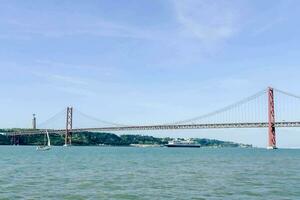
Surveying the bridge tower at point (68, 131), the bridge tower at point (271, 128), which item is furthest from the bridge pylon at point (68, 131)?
the bridge tower at point (271, 128)

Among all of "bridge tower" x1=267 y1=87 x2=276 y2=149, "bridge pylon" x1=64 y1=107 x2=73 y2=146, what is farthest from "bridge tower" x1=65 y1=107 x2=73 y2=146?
"bridge tower" x1=267 y1=87 x2=276 y2=149

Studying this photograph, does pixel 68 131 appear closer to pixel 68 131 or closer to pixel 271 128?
pixel 68 131

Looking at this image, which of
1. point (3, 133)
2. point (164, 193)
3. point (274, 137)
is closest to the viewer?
point (164, 193)

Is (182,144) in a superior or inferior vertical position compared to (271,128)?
inferior

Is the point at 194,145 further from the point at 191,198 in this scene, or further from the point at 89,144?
the point at 191,198

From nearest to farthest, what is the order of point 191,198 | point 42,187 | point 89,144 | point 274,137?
point 191,198 → point 42,187 → point 274,137 → point 89,144

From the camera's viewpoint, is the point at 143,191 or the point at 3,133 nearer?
the point at 143,191

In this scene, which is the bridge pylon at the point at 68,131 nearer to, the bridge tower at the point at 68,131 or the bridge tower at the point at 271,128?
the bridge tower at the point at 68,131

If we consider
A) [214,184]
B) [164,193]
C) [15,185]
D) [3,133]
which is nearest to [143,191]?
[164,193]

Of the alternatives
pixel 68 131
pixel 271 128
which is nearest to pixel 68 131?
pixel 68 131

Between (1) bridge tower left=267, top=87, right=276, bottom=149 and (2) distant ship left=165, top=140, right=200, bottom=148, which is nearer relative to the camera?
(1) bridge tower left=267, top=87, right=276, bottom=149

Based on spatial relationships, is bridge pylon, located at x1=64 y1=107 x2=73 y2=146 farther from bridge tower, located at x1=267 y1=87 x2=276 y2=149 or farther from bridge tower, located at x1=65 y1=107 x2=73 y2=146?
bridge tower, located at x1=267 y1=87 x2=276 y2=149

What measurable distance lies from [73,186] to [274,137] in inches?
3211

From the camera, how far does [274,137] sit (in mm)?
101125
